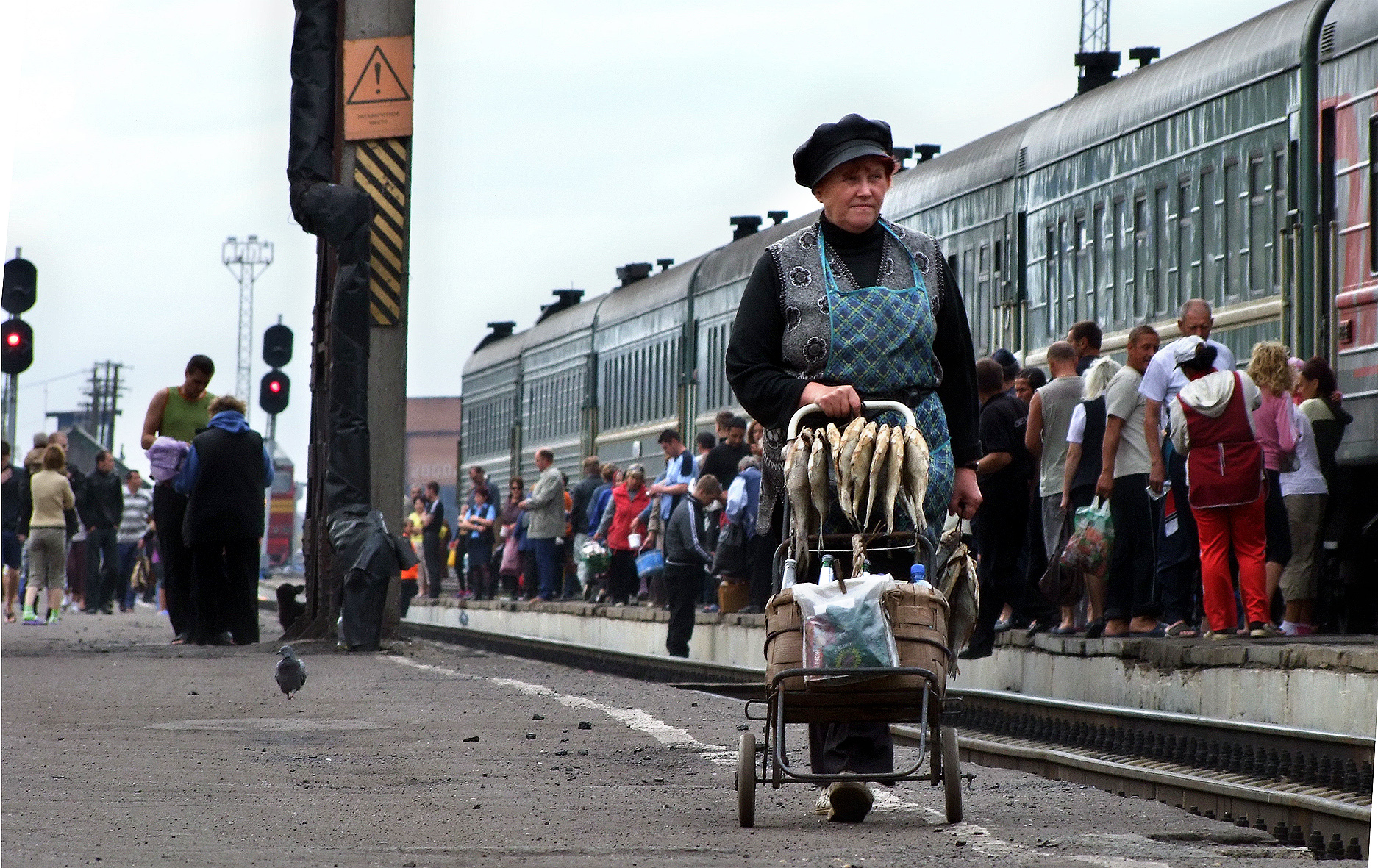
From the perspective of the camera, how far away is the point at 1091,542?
42.3ft

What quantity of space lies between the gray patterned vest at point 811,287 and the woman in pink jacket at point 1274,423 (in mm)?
6520

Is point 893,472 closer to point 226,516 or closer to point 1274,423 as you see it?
point 1274,423

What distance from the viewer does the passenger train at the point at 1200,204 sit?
15.0 metres

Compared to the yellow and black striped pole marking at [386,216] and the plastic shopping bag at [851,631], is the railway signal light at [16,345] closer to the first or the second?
the yellow and black striped pole marking at [386,216]

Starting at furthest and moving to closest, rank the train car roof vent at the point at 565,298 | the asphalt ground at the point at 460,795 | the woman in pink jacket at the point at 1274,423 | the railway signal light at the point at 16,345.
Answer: the train car roof vent at the point at 565,298 < the railway signal light at the point at 16,345 < the woman in pink jacket at the point at 1274,423 < the asphalt ground at the point at 460,795

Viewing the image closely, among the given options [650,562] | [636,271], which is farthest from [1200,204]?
[636,271]

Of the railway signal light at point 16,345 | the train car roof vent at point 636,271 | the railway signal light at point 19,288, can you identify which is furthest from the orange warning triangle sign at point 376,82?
the train car roof vent at point 636,271

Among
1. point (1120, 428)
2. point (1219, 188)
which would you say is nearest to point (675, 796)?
point (1120, 428)

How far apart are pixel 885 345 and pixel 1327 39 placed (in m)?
10.1

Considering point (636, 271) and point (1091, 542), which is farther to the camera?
point (636, 271)

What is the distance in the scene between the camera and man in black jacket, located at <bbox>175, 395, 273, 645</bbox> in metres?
16.2

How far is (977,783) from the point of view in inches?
319

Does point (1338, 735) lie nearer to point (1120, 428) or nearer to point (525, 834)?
point (525, 834)

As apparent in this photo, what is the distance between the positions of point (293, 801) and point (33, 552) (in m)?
16.5
